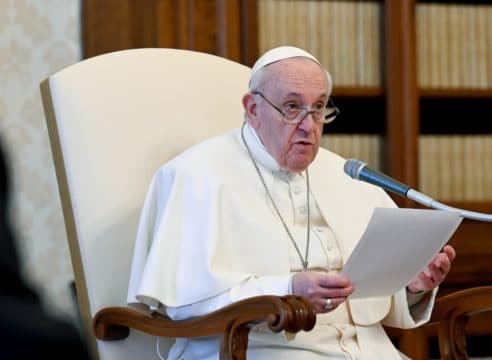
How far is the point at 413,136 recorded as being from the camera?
11.3 feet

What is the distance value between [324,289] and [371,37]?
1.85 metres

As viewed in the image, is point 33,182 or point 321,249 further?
point 33,182

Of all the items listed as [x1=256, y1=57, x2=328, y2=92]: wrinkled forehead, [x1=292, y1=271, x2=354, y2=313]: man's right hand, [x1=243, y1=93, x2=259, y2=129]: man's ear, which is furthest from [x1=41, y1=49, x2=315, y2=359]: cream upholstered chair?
[x1=292, y1=271, x2=354, y2=313]: man's right hand

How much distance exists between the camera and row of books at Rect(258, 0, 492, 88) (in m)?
3.39

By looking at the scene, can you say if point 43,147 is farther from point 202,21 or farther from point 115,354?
point 115,354

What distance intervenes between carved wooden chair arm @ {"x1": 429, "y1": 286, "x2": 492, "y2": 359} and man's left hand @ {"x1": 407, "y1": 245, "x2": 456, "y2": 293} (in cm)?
7

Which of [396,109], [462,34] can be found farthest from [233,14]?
[462,34]

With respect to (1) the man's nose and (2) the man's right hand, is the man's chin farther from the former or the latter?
(2) the man's right hand

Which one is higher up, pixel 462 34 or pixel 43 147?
pixel 462 34

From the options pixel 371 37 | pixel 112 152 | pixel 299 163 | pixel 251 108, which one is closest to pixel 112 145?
pixel 112 152

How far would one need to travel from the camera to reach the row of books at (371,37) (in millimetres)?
3389

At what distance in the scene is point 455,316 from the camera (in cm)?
226

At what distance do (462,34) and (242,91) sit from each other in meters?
1.34

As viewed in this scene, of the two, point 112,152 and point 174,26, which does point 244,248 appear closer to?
point 112,152
